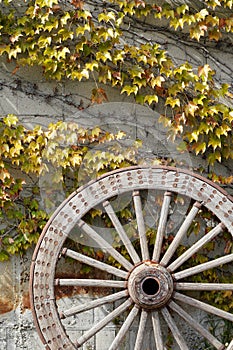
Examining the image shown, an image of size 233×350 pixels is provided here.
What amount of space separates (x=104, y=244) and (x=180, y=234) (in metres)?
0.47

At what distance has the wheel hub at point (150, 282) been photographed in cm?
422

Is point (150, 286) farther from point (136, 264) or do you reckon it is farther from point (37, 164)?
point (37, 164)

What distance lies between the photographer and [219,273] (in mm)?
4754

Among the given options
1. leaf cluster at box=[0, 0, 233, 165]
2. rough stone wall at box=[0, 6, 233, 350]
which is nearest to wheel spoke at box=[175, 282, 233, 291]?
rough stone wall at box=[0, 6, 233, 350]

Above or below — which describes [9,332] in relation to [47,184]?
below

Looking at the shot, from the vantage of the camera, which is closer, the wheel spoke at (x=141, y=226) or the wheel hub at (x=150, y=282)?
the wheel hub at (x=150, y=282)

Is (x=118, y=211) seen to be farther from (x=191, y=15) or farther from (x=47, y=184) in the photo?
(x=191, y=15)

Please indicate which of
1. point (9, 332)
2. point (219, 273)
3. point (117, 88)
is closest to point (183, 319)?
point (219, 273)

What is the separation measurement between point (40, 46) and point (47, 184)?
91 cm

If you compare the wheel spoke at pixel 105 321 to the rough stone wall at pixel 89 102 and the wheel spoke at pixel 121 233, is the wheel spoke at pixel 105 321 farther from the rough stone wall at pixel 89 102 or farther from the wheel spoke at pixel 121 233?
the rough stone wall at pixel 89 102

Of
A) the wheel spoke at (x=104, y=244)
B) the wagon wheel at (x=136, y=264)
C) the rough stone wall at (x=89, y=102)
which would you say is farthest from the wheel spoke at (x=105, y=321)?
the rough stone wall at (x=89, y=102)

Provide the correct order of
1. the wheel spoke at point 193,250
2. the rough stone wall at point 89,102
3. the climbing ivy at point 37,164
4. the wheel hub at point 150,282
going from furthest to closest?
the rough stone wall at point 89,102 < the climbing ivy at point 37,164 < the wheel spoke at point 193,250 < the wheel hub at point 150,282

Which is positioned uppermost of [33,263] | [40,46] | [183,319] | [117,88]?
[40,46]

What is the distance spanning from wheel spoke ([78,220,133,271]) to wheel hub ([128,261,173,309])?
3.3 inches
